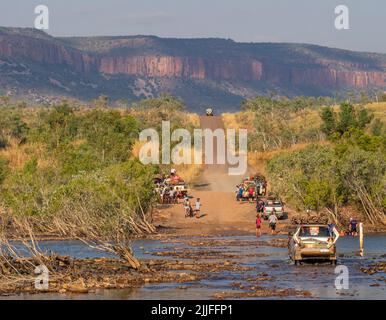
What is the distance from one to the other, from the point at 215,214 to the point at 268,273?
121ft

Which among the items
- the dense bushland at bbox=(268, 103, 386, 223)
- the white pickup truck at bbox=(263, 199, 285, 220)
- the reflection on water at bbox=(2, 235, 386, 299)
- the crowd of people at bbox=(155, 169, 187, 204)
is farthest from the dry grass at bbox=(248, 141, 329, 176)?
the reflection on water at bbox=(2, 235, 386, 299)

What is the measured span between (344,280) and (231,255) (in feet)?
38.8

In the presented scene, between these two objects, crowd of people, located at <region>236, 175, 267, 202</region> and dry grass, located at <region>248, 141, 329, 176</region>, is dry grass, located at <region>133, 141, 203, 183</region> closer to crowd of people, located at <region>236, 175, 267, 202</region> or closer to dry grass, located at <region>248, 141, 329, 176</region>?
dry grass, located at <region>248, 141, 329, 176</region>

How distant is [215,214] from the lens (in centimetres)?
7675

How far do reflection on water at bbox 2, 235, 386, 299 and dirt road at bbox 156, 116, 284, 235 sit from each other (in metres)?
12.0

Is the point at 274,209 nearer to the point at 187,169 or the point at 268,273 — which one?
the point at 268,273

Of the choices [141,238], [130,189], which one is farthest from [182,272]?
[130,189]

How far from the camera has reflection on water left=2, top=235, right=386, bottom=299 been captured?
33344 millimetres

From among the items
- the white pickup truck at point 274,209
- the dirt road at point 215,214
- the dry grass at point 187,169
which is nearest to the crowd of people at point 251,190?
the dirt road at point 215,214

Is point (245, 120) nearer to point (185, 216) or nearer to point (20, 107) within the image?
point (20, 107)

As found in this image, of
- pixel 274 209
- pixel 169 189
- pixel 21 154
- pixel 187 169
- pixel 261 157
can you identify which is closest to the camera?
pixel 274 209

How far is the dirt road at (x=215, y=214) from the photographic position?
68.6m

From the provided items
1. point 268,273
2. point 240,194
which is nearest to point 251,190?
point 240,194
